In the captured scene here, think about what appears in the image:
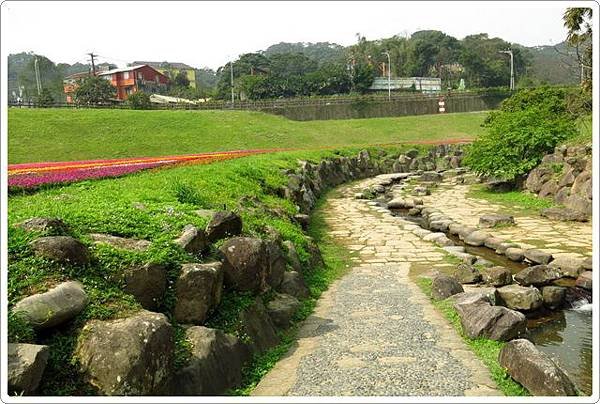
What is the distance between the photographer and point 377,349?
6.86m

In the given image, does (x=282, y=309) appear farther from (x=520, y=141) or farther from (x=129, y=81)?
(x=129, y=81)

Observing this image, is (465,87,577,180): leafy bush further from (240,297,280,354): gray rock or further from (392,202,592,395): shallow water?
(240,297,280,354): gray rock

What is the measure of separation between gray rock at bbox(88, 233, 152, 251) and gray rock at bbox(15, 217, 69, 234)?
485 millimetres

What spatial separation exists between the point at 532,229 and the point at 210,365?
40.8 feet

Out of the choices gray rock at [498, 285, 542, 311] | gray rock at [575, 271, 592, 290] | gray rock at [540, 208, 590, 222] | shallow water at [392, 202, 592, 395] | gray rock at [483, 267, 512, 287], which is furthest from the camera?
gray rock at [540, 208, 590, 222]

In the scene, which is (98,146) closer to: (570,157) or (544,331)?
(570,157)

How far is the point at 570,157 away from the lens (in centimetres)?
1941

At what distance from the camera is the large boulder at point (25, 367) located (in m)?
4.45

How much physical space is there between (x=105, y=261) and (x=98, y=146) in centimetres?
3018

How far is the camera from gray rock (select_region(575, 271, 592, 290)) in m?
10.1

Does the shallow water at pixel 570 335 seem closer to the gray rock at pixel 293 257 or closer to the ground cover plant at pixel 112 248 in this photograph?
the ground cover plant at pixel 112 248

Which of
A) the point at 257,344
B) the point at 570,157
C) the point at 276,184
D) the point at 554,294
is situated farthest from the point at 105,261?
the point at 570,157

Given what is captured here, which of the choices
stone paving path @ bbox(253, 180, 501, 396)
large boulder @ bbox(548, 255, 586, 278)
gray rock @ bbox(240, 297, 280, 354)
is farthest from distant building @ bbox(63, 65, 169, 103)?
gray rock @ bbox(240, 297, 280, 354)

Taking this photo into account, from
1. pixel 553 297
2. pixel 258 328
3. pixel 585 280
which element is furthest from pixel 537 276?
pixel 258 328
